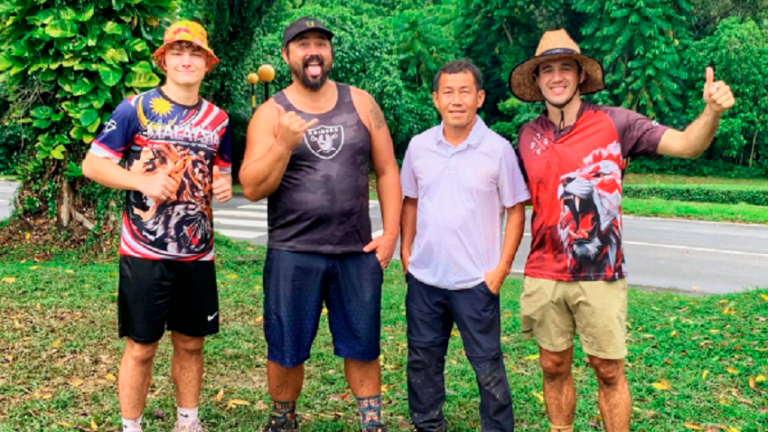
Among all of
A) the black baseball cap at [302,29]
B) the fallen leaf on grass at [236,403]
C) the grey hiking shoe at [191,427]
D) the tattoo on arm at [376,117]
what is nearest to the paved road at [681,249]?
the fallen leaf on grass at [236,403]

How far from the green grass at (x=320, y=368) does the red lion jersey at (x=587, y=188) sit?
1.20 metres

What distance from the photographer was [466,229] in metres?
3.27

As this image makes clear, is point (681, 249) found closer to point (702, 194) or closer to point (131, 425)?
point (702, 194)

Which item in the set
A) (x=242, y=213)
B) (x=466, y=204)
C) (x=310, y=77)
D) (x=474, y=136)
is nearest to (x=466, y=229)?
(x=466, y=204)

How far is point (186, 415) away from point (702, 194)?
2023 cm

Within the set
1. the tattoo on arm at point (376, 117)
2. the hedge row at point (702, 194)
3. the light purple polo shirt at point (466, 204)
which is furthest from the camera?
the hedge row at point (702, 194)

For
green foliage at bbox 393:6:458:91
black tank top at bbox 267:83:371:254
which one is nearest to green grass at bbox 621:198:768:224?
green foliage at bbox 393:6:458:91

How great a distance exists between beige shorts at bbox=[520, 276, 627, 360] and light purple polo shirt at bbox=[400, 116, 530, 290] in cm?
28

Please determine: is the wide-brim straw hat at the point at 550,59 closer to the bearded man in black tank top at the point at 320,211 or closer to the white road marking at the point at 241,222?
the bearded man in black tank top at the point at 320,211

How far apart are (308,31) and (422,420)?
1998 mm

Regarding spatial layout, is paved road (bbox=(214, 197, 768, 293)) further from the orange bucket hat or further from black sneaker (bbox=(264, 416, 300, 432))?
the orange bucket hat

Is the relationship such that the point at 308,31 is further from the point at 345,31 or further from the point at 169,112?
the point at 345,31

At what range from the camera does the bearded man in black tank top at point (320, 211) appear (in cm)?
323

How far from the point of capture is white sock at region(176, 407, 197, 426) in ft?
11.4
